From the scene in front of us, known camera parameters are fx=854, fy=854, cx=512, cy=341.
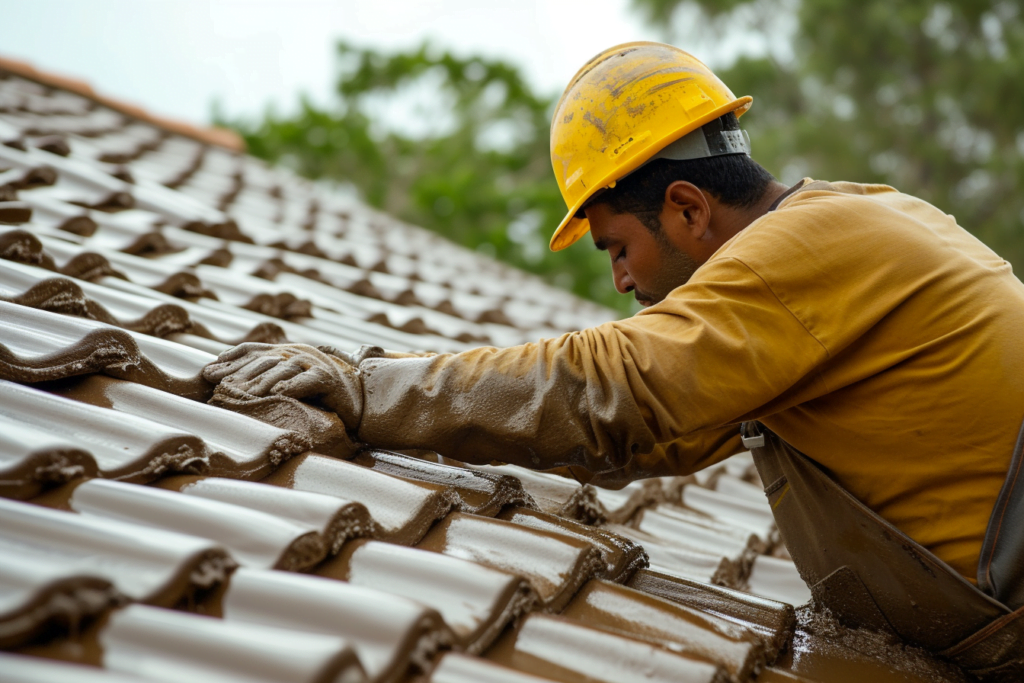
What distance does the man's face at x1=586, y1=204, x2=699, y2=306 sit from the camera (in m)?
2.26

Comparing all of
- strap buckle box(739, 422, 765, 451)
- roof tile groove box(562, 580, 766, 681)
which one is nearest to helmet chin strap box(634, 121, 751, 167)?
strap buckle box(739, 422, 765, 451)

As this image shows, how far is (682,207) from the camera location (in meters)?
2.22

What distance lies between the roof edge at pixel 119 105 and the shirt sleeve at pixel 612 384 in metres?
5.51

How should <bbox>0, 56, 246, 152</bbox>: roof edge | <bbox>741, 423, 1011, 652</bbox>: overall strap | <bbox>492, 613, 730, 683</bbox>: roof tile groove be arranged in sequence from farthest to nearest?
<bbox>0, 56, 246, 152</bbox>: roof edge < <bbox>741, 423, 1011, 652</bbox>: overall strap < <bbox>492, 613, 730, 683</bbox>: roof tile groove

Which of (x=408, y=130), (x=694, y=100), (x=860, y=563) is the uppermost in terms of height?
(x=408, y=130)

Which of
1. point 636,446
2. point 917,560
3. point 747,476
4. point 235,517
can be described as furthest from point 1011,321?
point 747,476

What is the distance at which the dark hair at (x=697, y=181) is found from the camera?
222cm

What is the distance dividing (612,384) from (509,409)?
0.77 ft

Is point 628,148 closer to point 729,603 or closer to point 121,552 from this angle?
point 729,603

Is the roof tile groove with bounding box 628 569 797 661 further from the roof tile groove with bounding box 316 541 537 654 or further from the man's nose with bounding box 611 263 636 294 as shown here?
the man's nose with bounding box 611 263 636 294

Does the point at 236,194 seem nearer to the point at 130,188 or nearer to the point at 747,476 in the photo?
the point at 130,188

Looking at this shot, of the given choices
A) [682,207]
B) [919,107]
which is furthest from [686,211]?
[919,107]

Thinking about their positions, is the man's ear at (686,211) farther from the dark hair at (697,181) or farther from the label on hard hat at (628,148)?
the label on hard hat at (628,148)

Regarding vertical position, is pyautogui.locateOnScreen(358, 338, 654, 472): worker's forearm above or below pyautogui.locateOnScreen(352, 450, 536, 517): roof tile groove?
above
